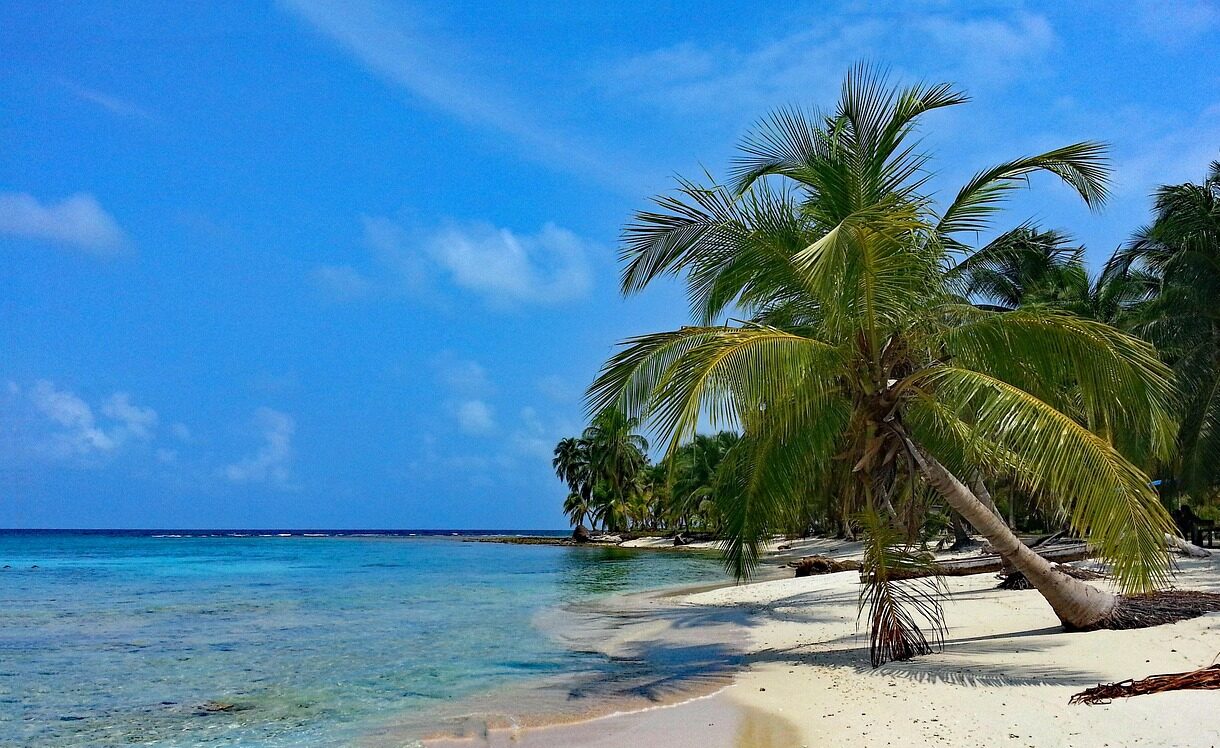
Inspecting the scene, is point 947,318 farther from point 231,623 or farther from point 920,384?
point 231,623

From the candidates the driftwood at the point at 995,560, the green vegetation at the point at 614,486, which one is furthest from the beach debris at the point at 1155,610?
the green vegetation at the point at 614,486

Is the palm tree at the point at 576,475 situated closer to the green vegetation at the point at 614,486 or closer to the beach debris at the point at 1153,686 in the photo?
the green vegetation at the point at 614,486

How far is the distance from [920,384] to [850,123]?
10.3 feet

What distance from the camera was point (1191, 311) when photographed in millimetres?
17078

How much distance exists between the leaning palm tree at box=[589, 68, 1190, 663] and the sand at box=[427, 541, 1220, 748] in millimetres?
663

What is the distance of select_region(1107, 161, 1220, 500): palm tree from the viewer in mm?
14984

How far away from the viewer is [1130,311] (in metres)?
25.4

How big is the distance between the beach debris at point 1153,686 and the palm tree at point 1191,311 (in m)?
11.9

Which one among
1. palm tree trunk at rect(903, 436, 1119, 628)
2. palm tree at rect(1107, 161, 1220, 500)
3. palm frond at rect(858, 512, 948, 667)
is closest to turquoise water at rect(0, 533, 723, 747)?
palm frond at rect(858, 512, 948, 667)

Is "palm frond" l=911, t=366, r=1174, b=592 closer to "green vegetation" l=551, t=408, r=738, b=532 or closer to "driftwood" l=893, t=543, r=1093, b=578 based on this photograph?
"driftwood" l=893, t=543, r=1093, b=578

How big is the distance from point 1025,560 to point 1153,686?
2.54m

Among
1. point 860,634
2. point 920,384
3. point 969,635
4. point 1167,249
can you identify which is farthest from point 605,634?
point 1167,249

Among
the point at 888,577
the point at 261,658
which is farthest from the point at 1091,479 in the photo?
the point at 261,658

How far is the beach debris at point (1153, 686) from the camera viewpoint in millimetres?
5844
